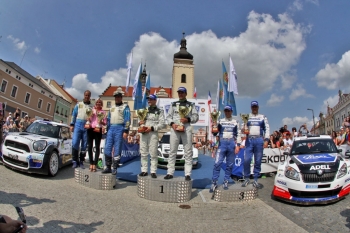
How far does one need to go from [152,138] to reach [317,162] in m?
3.86

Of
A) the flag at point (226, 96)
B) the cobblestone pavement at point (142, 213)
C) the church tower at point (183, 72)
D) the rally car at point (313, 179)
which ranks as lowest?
the cobblestone pavement at point (142, 213)

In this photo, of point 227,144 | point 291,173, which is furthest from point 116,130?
point 291,173

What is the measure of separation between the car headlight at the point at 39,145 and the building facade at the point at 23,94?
101 feet

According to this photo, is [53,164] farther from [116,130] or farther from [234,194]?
[234,194]

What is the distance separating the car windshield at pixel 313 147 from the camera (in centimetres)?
631

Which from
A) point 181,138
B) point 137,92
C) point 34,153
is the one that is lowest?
point 34,153

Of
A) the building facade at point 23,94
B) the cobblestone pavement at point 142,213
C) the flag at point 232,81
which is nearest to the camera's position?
the cobblestone pavement at point 142,213

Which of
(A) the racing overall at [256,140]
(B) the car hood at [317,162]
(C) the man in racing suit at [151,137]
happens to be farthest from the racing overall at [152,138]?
(B) the car hood at [317,162]

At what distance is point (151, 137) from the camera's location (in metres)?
5.91

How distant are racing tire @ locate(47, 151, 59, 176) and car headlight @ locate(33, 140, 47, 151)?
0.34 metres

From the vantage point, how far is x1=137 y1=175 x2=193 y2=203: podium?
5.22m

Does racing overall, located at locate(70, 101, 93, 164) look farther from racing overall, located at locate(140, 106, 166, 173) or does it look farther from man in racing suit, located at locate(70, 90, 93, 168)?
racing overall, located at locate(140, 106, 166, 173)

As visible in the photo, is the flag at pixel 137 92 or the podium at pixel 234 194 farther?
the flag at pixel 137 92

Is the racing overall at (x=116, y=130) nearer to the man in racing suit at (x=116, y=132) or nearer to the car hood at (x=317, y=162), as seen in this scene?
the man in racing suit at (x=116, y=132)
